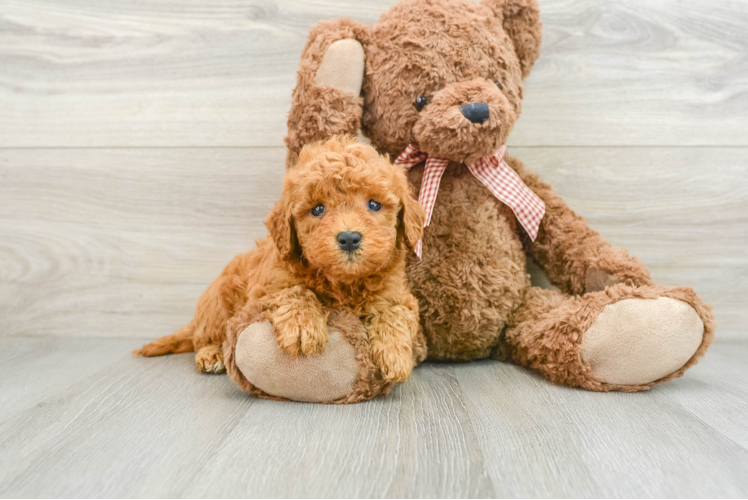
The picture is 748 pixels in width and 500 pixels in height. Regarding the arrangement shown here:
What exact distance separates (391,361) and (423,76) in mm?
540

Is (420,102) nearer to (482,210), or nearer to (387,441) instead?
(482,210)

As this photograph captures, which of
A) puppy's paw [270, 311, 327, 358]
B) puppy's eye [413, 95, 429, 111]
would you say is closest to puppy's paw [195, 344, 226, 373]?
puppy's paw [270, 311, 327, 358]

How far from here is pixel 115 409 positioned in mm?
887

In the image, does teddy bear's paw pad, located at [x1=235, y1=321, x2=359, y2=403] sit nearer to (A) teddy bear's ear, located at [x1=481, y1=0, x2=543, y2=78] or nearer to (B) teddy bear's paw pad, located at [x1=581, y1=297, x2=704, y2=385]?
(B) teddy bear's paw pad, located at [x1=581, y1=297, x2=704, y2=385]

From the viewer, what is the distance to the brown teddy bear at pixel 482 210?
92 centimetres

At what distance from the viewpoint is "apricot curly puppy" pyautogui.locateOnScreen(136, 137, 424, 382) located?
0.80m

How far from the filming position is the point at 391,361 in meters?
0.84

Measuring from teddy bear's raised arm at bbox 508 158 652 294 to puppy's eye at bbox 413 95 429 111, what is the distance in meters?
0.28

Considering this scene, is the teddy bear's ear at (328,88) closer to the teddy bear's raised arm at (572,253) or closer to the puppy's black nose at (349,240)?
the puppy's black nose at (349,240)

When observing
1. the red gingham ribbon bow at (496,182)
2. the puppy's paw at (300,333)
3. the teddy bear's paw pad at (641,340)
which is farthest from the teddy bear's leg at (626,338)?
the puppy's paw at (300,333)

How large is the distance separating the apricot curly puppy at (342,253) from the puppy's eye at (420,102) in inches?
6.2

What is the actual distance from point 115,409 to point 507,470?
25.7 inches

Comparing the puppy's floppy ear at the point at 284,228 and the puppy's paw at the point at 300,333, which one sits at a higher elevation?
the puppy's floppy ear at the point at 284,228

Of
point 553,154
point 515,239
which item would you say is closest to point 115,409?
point 515,239
